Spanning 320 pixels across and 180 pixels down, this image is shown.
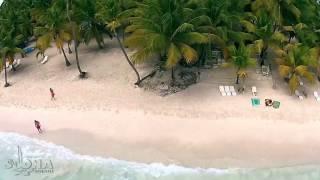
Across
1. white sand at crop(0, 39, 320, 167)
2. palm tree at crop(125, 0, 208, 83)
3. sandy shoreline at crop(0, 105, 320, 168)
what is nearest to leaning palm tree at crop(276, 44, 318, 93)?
white sand at crop(0, 39, 320, 167)

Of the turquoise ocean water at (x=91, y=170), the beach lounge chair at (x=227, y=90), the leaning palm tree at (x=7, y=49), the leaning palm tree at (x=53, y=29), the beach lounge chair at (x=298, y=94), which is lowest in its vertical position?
the turquoise ocean water at (x=91, y=170)

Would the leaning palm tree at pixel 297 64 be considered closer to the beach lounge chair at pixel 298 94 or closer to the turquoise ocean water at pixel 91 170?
the beach lounge chair at pixel 298 94

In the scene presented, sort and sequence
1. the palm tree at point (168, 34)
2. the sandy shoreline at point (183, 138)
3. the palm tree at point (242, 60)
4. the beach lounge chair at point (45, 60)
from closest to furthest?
the sandy shoreline at point (183, 138) < the palm tree at point (168, 34) < the palm tree at point (242, 60) < the beach lounge chair at point (45, 60)

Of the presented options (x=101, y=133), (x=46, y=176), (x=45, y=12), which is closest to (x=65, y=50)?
(x=45, y=12)

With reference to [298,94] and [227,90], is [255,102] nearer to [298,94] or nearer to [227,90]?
[227,90]

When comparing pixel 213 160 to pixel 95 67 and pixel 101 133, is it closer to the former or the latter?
pixel 101 133

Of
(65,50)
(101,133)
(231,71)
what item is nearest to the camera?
(101,133)

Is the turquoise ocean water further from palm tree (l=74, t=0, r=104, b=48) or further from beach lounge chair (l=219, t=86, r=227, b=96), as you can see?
palm tree (l=74, t=0, r=104, b=48)

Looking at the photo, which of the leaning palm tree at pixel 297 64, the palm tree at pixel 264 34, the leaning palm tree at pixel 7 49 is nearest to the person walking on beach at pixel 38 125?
the leaning palm tree at pixel 7 49
